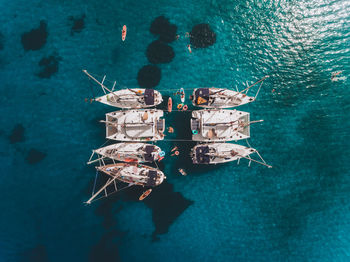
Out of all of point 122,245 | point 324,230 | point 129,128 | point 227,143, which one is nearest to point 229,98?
point 227,143

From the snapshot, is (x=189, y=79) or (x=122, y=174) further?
(x=189, y=79)

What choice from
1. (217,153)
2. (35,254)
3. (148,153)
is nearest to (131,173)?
(148,153)

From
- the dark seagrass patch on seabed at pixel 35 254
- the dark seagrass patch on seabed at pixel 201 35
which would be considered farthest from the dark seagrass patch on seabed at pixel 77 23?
the dark seagrass patch on seabed at pixel 35 254

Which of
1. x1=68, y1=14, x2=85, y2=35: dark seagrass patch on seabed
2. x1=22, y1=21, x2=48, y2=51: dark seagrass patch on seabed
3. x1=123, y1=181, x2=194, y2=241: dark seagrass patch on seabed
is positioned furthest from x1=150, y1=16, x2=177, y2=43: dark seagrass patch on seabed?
x1=123, y1=181, x2=194, y2=241: dark seagrass patch on seabed

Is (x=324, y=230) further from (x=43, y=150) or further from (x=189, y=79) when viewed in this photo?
(x=43, y=150)

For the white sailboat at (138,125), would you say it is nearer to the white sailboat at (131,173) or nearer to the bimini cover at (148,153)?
the bimini cover at (148,153)

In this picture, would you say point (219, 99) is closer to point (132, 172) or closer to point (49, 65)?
point (132, 172)
